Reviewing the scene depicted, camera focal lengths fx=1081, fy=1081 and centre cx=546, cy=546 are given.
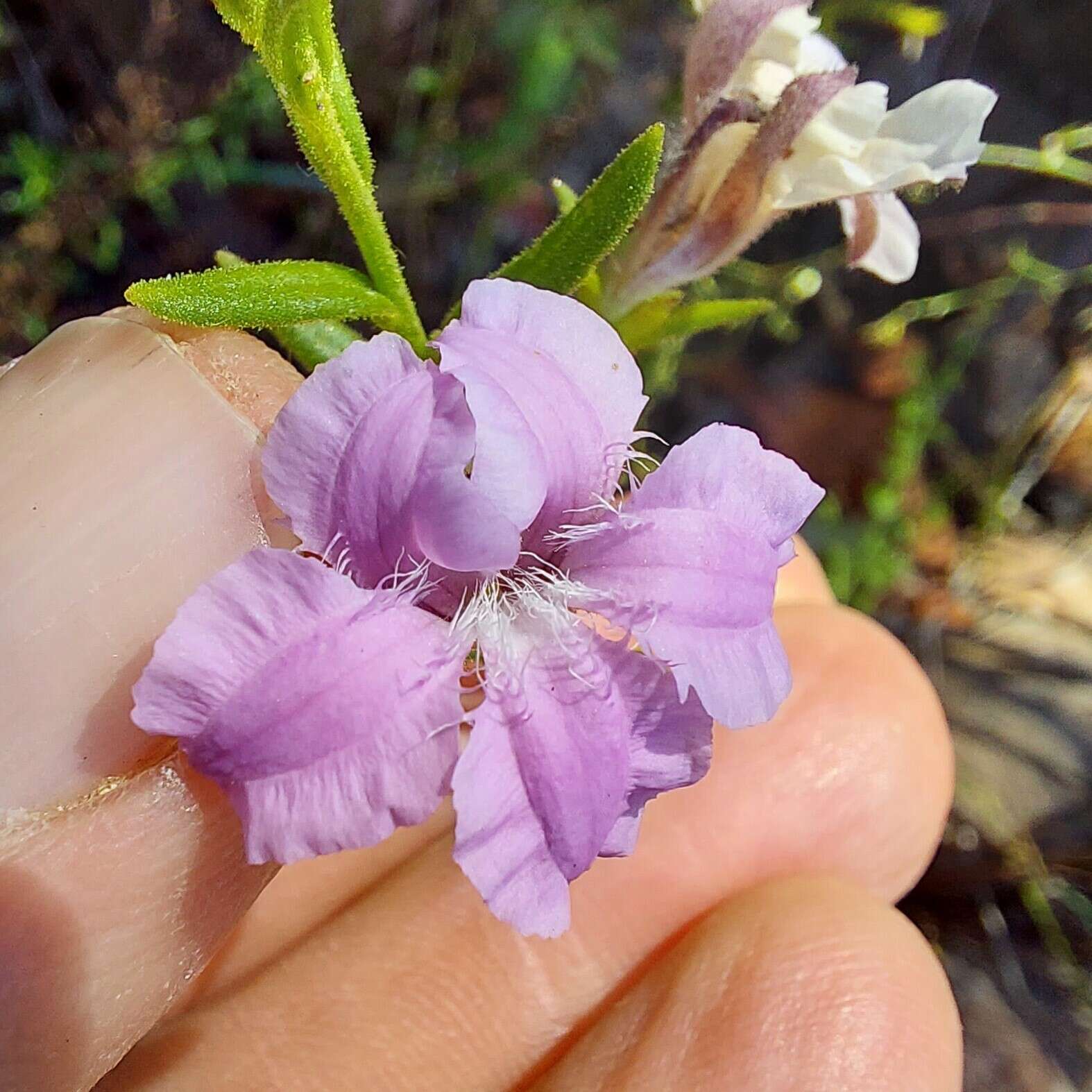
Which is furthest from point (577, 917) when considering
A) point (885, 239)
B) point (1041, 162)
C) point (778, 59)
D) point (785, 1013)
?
point (1041, 162)

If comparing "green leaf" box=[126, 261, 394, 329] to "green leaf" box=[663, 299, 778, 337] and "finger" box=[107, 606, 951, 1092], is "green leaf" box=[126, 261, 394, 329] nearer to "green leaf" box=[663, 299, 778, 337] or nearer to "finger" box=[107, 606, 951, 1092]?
"green leaf" box=[663, 299, 778, 337]

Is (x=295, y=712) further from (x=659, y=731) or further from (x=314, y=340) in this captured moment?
(x=314, y=340)

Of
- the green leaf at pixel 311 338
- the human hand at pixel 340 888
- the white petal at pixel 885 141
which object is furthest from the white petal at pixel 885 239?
the human hand at pixel 340 888

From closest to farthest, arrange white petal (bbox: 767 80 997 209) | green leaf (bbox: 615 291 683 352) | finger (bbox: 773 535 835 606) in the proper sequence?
white petal (bbox: 767 80 997 209)
green leaf (bbox: 615 291 683 352)
finger (bbox: 773 535 835 606)

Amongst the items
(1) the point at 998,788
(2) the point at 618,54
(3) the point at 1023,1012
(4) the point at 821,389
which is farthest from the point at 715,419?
(3) the point at 1023,1012

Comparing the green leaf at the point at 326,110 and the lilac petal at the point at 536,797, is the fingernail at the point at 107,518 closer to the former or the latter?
the green leaf at the point at 326,110

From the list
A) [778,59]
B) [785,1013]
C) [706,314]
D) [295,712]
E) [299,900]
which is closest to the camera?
[295,712]

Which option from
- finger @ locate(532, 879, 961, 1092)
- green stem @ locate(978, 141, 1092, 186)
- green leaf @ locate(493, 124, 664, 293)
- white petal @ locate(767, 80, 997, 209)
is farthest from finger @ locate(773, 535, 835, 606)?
green leaf @ locate(493, 124, 664, 293)

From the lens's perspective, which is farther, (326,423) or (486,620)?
(486,620)
